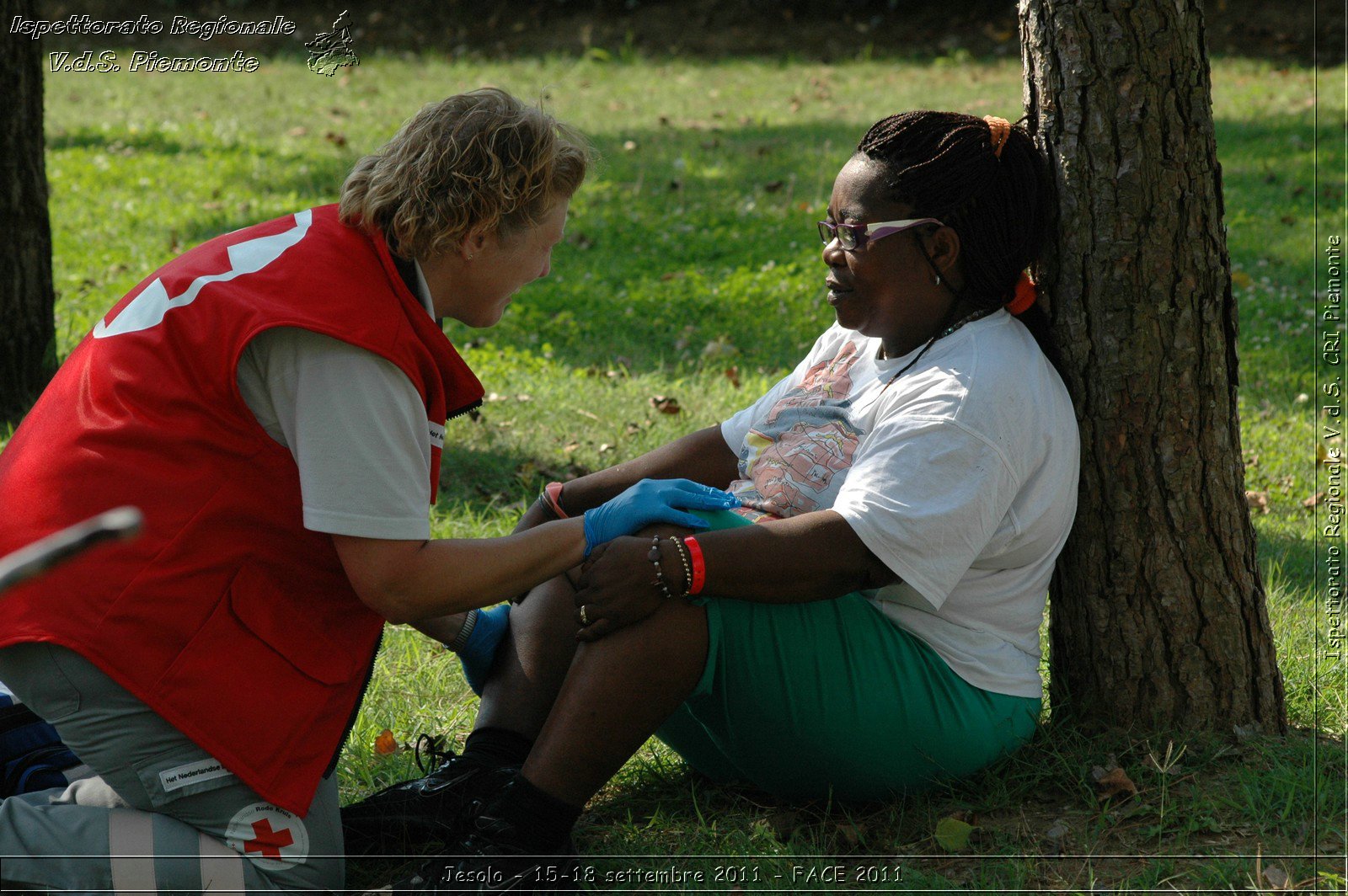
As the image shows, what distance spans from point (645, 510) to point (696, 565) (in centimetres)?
19

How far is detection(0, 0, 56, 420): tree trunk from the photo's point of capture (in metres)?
5.06

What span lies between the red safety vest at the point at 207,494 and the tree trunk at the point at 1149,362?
1.39m

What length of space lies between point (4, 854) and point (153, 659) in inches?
19.3

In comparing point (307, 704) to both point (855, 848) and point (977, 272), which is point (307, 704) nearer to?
point (855, 848)

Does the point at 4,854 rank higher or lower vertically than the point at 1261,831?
higher

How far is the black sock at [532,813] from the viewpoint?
2.34 meters

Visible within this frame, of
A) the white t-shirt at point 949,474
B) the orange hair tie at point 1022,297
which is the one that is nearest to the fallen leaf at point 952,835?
the white t-shirt at point 949,474

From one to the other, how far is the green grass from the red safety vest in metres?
0.61

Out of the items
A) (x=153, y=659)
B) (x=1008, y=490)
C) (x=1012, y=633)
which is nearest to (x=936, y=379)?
(x=1008, y=490)

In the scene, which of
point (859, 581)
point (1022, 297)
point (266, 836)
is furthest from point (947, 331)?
point (266, 836)

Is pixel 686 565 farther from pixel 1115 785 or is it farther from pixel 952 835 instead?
pixel 1115 785

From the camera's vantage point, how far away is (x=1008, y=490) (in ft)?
7.80

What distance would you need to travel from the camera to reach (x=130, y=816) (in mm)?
2252

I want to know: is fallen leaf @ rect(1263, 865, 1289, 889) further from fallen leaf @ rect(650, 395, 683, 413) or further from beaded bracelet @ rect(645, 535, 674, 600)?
fallen leaf @ rect(650, 395, 683, 413)
